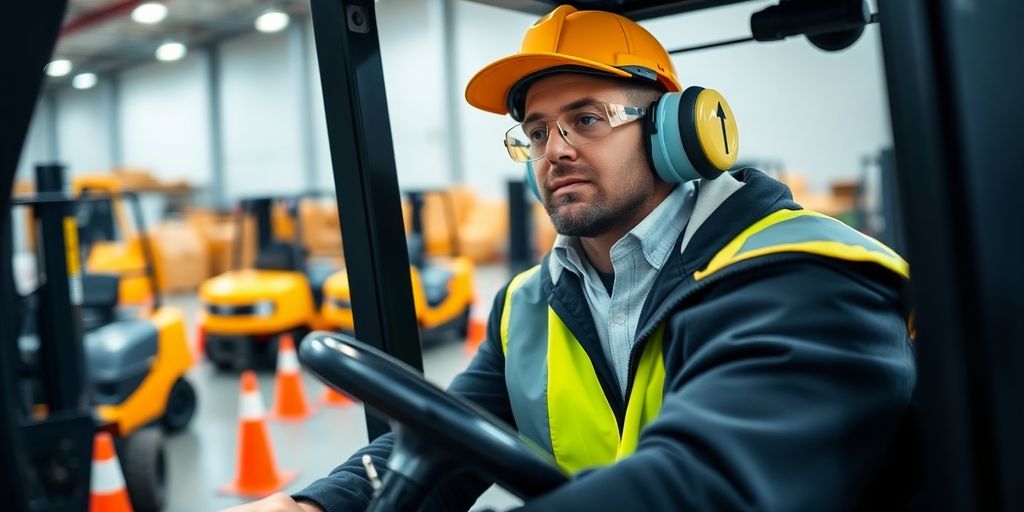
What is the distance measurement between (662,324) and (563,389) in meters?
0.31

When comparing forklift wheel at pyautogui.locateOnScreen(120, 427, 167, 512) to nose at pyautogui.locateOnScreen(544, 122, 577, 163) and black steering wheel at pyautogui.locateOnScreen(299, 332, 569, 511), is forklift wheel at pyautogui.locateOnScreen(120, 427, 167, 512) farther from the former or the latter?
black steering wheel at pyautogui.locateOnScreen(299, 332, 569, 511)

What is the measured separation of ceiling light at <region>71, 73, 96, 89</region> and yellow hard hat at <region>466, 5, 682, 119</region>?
22.6 m

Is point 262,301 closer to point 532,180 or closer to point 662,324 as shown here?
point 532,180

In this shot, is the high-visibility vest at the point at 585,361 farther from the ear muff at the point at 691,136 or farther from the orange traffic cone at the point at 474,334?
the orange traffic cone at the point at 474,334

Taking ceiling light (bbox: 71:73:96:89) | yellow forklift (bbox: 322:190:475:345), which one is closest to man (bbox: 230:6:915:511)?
yellow forklift (bbox: 322:190:475:345)

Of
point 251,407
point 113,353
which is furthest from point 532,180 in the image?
point 113,353

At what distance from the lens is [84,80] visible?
21.4m

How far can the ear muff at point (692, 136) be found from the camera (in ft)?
4.90

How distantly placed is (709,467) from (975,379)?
0.31 m

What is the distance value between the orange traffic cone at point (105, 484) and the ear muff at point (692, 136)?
2924 mm

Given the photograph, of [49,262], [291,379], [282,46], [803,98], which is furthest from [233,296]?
[282,46]

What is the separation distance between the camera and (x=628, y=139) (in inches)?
62.6

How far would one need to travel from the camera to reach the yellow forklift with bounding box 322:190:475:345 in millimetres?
7262

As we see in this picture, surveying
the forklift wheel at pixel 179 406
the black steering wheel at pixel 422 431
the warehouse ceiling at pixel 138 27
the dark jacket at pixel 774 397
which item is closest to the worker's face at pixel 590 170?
the dark jacket at pixel 774 397
